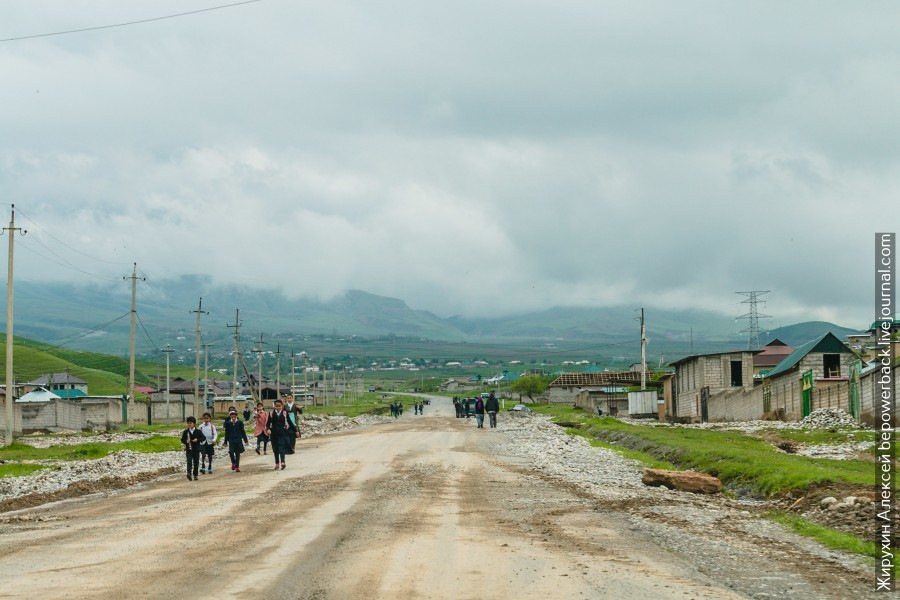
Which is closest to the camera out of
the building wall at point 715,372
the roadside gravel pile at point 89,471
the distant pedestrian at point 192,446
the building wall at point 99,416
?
the roadside gravel pile at point 89,471

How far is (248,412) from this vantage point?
10525 cm

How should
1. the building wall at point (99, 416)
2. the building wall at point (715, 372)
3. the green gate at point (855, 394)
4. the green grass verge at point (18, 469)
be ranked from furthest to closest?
the building wall at point (99, 416) < the building wall at point (715, 372) < the green gate at point (855, 394) < the green grass verge at point (18, 469)

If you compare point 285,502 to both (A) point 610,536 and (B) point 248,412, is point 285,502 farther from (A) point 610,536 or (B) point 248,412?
(B) point 248,412

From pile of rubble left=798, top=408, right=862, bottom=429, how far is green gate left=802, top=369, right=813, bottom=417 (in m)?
1.87

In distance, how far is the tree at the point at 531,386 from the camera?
162 metres

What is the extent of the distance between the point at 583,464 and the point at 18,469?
18.6 m

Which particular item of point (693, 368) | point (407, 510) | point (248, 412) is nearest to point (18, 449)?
point (407, 510)

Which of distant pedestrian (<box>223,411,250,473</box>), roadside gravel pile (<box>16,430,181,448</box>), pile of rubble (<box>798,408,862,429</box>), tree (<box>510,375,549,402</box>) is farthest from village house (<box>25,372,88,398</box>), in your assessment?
distant pedestrian (<box>223,411,250,473</box>)

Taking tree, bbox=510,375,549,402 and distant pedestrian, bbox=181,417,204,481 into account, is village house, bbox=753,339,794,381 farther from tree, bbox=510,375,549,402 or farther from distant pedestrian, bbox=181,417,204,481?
distant pedestrian, bbox=181,417,204,481

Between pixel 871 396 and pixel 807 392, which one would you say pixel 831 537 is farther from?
pixel 807 392

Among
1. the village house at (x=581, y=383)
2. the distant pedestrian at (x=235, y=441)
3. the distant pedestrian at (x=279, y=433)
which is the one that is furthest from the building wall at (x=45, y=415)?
the village house at (x=581, y=383)

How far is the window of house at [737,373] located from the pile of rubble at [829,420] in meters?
29.1

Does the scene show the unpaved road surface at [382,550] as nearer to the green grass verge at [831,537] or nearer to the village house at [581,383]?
the green grass verge at [831,537]

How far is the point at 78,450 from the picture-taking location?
43375mm
